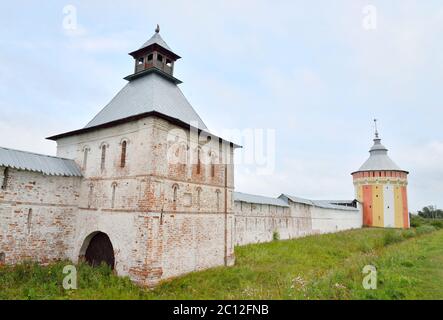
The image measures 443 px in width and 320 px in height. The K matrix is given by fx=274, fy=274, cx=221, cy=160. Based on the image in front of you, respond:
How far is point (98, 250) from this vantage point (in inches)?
410

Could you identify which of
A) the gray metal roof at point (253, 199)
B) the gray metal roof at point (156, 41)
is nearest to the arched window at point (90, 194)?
the gray metal roof at point (156, 41)

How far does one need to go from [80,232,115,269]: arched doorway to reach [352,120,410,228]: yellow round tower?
122ft

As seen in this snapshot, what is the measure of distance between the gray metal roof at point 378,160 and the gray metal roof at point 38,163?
38.1 metres

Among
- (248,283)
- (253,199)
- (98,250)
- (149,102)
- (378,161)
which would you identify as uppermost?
(378,161)

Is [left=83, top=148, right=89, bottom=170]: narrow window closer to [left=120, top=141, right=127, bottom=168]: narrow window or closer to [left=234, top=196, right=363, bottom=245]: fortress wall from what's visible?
[left=120, top=141, right=127, bottom=168]: narrow window

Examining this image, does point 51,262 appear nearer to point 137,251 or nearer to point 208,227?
point 137,251

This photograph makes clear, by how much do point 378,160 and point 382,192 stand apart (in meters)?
4.66

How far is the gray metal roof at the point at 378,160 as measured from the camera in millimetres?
37781

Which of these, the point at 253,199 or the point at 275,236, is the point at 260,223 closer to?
the point at 253,199

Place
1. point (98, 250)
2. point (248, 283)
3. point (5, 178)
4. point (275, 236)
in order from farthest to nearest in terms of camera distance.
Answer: point (275, 236), point (98, 250), point (248, 283), point (5, 178)

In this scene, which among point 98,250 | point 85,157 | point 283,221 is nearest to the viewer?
point 98,250

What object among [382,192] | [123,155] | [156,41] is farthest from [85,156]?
[382,192]

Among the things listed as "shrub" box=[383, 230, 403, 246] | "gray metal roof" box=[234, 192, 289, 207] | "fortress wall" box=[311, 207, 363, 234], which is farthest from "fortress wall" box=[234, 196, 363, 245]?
"shrub" box=[383, 230, 403, 246]
